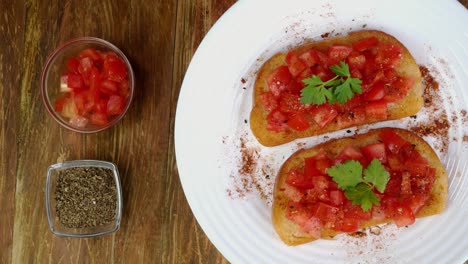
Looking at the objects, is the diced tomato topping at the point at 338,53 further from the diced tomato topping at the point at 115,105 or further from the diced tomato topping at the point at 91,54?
the diced tomato topping at the point at 91,54

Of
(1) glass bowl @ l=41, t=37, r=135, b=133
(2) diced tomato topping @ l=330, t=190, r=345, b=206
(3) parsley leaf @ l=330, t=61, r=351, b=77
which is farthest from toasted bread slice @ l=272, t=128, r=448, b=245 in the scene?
(1) glass bowl @ l=41, t=37, r=135, b=133

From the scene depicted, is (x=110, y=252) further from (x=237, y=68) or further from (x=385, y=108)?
(x=385, y=108)

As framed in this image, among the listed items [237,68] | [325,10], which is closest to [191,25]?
[237,68]

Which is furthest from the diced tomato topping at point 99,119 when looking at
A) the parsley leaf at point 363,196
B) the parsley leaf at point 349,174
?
the parsley leaf at point 363,196

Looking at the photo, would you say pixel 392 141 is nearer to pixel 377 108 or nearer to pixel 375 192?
pixel 377 108

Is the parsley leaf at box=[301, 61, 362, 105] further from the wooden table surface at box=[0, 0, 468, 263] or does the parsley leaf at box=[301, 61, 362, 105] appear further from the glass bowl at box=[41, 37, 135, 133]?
the glass bowl at box=[41, 37, 135, 133]

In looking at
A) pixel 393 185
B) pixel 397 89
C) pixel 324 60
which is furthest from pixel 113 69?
pixel 393 185
